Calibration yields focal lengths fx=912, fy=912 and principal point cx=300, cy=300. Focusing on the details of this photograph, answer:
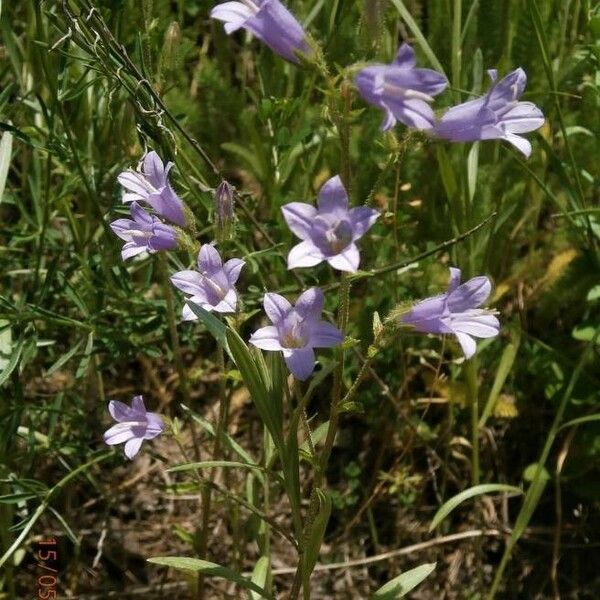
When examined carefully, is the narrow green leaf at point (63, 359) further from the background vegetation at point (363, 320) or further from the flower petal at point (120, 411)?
the flower petal at point (120, 411)

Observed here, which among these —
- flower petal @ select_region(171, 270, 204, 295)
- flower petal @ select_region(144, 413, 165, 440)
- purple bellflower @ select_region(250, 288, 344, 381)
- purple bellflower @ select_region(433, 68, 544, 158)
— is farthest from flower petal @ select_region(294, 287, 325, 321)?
flower petal @ select_region(144, 413, 165, 440)

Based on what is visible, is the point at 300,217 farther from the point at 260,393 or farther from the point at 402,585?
the point at 402,585

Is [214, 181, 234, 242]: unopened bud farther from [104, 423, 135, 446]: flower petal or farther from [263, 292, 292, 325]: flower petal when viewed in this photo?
[104, 423, 135, 446]: flower petal

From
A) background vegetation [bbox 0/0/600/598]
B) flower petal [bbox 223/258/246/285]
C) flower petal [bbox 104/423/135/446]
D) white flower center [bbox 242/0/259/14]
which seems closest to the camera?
white flower center [bbox 242/0/259/14]

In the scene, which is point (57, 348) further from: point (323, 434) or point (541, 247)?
point (541, 247)

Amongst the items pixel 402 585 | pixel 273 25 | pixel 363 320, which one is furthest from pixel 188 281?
pixel 363 320

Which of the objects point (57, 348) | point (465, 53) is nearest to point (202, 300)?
point (57, 348)
